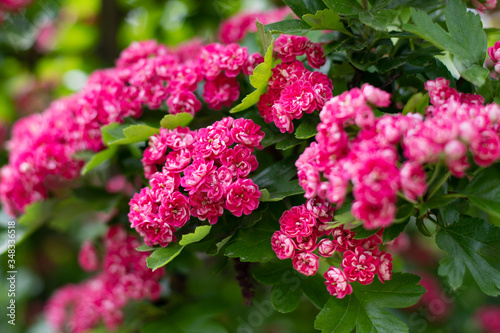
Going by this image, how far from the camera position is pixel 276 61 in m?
0.90

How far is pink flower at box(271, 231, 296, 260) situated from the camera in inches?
29.3

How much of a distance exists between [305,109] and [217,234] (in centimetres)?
28

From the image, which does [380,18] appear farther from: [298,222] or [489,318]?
[489,318]

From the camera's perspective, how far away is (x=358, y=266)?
2.41 feet

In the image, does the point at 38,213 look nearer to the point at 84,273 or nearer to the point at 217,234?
the point at 217,234

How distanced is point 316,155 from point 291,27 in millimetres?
294

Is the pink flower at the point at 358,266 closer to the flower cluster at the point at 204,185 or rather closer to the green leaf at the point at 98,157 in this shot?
the flower cluster at the point at 204,185

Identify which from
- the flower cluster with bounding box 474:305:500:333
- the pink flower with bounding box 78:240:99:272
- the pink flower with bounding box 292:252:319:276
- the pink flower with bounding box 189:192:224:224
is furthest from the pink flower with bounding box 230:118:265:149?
the flower cluster with bounding box 474:305:500:333

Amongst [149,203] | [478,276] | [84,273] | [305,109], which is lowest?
[84,273]

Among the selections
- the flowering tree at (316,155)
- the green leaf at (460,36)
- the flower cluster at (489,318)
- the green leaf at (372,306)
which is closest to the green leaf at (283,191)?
the flowering tree at (316,155)

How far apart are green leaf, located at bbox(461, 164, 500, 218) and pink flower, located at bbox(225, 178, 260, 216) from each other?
0.34m

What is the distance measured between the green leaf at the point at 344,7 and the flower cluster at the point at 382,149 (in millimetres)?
197

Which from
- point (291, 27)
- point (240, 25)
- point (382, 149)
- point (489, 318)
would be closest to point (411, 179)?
point (382, 149)

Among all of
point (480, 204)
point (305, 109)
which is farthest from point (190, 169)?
point (480, 204)
